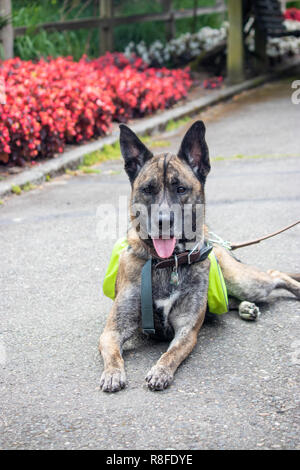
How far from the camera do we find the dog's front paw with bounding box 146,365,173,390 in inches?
138

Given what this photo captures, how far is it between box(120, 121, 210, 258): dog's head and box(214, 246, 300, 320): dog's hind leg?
22.9 inches

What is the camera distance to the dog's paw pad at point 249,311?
4461mm

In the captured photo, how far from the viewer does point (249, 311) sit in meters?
4.46

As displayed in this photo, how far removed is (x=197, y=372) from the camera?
373 cm

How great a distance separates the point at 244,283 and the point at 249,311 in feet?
0.76

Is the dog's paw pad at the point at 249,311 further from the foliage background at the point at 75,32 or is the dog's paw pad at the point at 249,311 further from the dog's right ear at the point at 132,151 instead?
the foliage background at the point at 75,32

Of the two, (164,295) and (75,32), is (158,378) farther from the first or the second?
(75,32)

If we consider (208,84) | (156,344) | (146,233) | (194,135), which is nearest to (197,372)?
(156,344)

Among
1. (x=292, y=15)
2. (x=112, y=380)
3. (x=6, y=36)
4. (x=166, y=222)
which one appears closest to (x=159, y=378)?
(x=112, y=380)

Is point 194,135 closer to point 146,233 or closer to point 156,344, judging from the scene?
point 146,233

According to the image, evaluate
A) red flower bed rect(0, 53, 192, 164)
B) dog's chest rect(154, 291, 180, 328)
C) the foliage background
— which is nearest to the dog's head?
dog's chest rect(154, 291, 180, 328)

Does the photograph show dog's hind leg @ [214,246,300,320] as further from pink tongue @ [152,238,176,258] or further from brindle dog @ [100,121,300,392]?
pink tongue @ [152,238,176,258]
